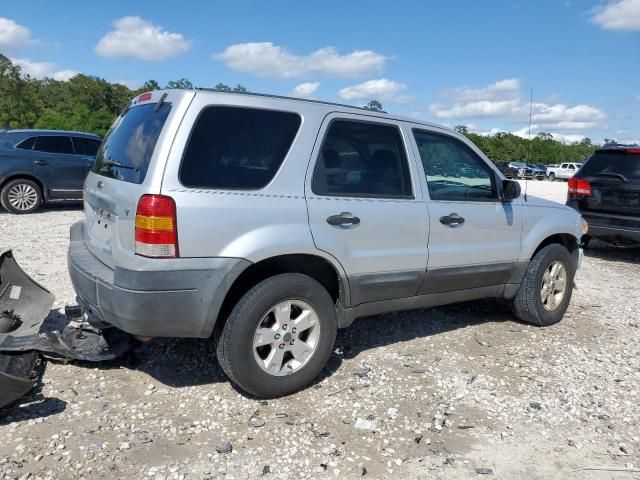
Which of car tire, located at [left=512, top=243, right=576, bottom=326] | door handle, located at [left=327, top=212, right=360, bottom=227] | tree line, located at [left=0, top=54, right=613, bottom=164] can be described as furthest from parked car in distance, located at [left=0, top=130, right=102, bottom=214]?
tree line, located at [left=0, top=54, right=613, bottom=164]

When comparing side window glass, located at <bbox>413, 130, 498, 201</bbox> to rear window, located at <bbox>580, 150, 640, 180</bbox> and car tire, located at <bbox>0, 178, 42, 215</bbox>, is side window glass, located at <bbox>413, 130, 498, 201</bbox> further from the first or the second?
car tire, located at <bbox>0, 178, 42, 215</bbox>

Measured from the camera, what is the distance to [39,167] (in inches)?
428

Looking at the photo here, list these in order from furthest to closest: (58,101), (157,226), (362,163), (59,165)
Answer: (58,101) < (59,165) < (362,163) < (157,226)

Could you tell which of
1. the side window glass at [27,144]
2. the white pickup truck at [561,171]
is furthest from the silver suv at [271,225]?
the white pickup truck at [561,171]

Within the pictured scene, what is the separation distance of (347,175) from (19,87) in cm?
5268

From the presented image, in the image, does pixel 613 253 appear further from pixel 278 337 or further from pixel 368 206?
pixel 278 337

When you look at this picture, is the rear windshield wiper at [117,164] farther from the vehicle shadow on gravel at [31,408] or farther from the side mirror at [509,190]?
the side mirror at [509,190]

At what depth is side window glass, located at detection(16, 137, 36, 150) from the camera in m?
10.7

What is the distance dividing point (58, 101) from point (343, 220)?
211 ft

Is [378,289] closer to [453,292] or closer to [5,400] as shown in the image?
[453,292]

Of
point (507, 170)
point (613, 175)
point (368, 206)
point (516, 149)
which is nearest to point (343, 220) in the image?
point (368, 206)

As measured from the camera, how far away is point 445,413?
3.59m

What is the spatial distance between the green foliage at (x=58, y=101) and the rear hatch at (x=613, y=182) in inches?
1082

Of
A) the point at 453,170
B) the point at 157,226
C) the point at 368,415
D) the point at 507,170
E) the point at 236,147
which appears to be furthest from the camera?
the point at 507,170
